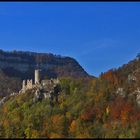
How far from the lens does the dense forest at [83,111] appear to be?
99312mm

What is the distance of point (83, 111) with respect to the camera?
4232 inches

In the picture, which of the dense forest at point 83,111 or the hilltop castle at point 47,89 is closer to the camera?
the dense forest at point 83,111

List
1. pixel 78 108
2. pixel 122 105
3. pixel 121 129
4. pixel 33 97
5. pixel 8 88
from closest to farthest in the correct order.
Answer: pixel 121 129 → pixel 122 105 → pixel 78 108 → pixel 33 97 → pixel 8 88

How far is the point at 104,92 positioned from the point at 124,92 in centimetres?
475

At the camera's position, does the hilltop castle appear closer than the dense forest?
No

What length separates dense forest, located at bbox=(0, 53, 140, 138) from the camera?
99.3m

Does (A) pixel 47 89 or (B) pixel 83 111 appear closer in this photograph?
(B) pixel 83 111

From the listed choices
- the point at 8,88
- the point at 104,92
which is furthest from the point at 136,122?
the point at 8,88

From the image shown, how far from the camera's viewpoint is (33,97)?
121 m

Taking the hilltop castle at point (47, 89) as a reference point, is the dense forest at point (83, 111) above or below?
below

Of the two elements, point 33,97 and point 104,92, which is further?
point 33,97

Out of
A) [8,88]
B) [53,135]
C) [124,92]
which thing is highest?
[8,88]

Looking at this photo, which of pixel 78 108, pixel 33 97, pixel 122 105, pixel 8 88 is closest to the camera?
pixel 122 105

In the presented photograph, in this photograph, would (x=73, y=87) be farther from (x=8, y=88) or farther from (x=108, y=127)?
(x=8, y=88)
